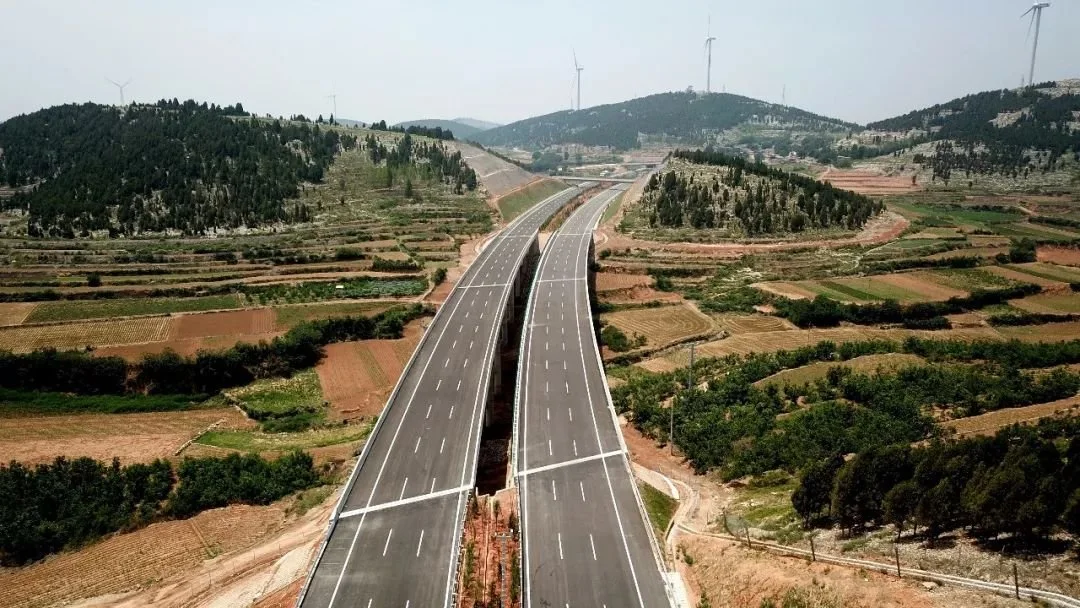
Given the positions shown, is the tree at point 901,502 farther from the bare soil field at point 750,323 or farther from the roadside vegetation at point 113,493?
the bare soil field at point 750,323

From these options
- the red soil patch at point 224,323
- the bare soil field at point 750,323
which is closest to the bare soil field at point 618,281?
the bare soil field at point 750,323

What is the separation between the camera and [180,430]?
5756 cm

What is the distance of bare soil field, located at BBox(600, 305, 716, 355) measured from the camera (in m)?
79.6

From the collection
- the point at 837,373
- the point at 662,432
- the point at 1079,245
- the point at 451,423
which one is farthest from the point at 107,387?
the point at 1079,245

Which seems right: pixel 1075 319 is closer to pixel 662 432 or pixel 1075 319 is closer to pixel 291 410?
pixel 662 432

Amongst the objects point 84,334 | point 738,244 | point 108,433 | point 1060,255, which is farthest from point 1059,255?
point 84,334

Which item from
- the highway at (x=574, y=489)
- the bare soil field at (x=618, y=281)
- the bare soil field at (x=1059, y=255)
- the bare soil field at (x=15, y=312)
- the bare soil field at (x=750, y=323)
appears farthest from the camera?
the bare soil field at (x=1059, y=255)

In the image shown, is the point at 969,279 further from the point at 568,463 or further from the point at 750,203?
the point at 568,463

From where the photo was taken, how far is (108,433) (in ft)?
186

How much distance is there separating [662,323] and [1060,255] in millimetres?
82930

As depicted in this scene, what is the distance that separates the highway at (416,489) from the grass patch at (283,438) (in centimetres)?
682

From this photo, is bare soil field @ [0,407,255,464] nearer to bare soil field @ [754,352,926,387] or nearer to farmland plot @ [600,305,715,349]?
farmland plot @ [600,305,715,349]

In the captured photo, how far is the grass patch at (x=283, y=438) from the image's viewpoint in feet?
180

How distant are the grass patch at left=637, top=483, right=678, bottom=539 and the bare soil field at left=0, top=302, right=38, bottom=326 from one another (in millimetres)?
75791
